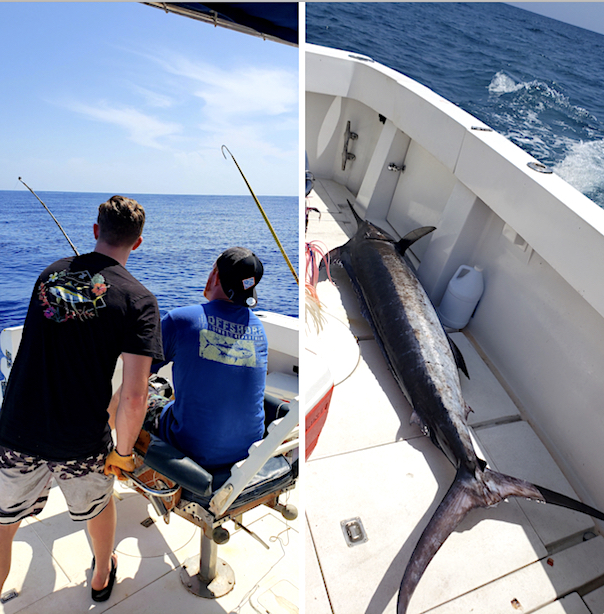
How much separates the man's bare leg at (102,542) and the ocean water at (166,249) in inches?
218

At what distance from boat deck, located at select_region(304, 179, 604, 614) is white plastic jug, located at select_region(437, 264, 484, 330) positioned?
514 mm

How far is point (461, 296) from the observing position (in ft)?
9.45

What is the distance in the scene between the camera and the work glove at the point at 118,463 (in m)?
1.48

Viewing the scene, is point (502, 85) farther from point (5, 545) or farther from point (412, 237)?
point (5, 545)

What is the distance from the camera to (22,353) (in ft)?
4.50

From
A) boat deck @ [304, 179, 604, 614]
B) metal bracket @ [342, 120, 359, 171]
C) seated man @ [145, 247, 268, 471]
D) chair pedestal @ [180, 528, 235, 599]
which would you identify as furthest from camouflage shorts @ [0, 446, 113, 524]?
metal bracket @ [342, 120, 359, 171]

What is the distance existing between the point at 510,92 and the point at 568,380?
8.44m

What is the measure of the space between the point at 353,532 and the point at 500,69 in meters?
11.4

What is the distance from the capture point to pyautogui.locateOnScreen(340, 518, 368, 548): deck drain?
1.75 meters

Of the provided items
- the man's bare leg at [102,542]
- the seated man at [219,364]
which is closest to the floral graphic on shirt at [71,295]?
the seated man at [219,364]

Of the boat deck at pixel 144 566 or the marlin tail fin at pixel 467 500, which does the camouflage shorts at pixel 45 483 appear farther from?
the marlin tail fin at pixel 467 500

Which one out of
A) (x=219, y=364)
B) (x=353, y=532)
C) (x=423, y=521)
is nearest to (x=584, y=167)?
(x=423, y=521)

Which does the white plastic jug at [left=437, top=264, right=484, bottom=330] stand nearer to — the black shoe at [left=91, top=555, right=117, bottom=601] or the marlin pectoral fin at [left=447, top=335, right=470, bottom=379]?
the marlin pectoral fin at [left=447, top=335, right=470, bottom=379]

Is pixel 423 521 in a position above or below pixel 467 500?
below
